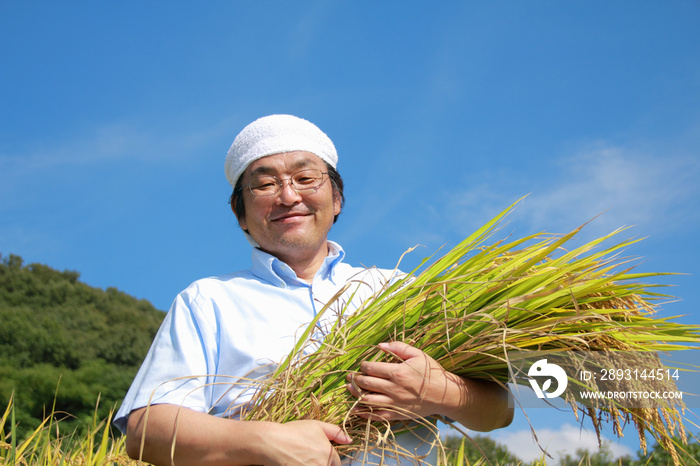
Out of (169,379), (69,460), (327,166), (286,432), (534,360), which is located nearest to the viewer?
(286,432)

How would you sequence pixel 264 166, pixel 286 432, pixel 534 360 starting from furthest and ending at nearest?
pixel 264 166, pixel 534 360, pixel 286 432

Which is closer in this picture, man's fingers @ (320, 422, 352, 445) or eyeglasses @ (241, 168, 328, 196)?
man's fingers @ (320, 422, 352, 445)

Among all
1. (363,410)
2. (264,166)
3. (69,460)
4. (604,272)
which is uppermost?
(264,166)

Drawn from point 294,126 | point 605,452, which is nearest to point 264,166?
point 294,126

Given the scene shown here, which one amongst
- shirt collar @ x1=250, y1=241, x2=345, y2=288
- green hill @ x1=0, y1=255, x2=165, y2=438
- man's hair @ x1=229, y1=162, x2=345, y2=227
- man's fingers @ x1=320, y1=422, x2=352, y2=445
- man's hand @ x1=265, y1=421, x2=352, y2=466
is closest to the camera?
man's hand @ x1=265, y1=421, x2=352, y2=466

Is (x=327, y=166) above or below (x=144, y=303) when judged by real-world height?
below

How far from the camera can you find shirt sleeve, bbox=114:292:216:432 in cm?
199

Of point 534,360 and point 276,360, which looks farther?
point 276,360

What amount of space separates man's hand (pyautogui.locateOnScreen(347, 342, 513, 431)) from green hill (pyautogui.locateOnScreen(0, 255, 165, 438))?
1226 cm

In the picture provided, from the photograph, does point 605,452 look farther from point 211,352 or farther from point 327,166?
point 211,352

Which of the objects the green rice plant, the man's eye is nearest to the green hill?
the man's eye

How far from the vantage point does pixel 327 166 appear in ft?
9.25

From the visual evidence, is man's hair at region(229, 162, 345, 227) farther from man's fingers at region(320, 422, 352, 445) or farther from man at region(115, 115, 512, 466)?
man's fingers at region(320, 422, 352, 445)

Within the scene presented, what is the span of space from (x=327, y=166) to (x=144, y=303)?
23.9 meters
